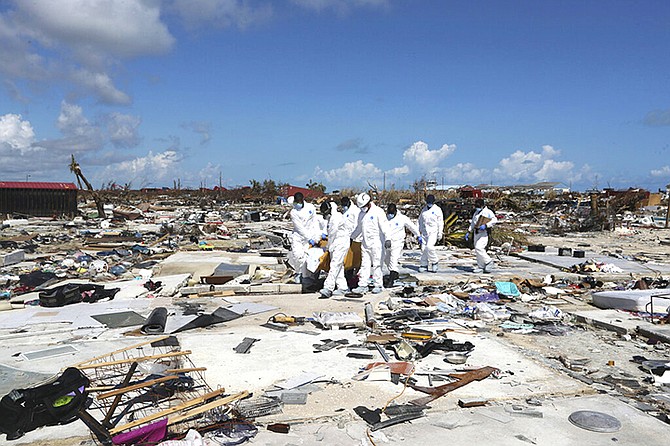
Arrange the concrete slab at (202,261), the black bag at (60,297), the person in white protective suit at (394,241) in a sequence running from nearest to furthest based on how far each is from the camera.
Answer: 1. the black bag at (60,297)
2. the person in white protective suit at (394,241)
3. the concrete slab at (202,261)

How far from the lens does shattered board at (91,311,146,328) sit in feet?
25.4

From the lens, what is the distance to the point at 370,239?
10.6m

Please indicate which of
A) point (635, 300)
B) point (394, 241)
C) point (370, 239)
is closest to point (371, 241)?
point (370, 239)

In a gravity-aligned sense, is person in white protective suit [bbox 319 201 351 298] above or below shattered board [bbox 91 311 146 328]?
above

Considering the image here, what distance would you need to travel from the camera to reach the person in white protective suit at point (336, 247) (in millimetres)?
10070

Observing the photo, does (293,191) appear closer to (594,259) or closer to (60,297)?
(594,259)

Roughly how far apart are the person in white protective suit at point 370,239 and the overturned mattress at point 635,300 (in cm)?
402

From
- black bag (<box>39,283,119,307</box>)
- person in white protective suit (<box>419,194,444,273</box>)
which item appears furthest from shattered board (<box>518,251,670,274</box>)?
black bag (<box>39,283,119,307</box>)

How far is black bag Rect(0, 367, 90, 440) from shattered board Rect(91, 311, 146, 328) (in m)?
3.33

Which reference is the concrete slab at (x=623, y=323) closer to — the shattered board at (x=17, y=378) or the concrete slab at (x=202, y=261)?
the shattered board at (x=17, y=378)

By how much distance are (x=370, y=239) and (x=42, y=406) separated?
7132mm

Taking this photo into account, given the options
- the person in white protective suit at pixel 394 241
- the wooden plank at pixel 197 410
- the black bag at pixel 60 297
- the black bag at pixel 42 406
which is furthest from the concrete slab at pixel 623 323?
the black bag at pixel 60 297

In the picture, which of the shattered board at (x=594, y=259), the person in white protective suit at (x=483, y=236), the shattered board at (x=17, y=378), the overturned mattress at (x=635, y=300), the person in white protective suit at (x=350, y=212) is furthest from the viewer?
the shattered board at (x=594, y=259)

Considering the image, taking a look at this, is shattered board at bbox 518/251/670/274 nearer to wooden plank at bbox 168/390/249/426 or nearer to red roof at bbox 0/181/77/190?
wooden plank at bbox 168/390/249/426
